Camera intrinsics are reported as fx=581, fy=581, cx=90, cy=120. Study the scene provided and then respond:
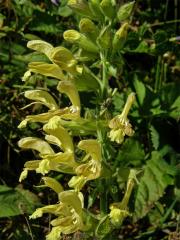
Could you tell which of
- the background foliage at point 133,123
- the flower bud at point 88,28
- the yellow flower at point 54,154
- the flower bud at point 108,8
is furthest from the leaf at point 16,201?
the flower bud at point 108,8

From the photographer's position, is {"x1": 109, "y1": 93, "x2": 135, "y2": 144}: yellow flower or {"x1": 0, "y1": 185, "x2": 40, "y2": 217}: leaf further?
{"x1": 0, "y1": 185, "x2": 40, "y2": 217}: leaf

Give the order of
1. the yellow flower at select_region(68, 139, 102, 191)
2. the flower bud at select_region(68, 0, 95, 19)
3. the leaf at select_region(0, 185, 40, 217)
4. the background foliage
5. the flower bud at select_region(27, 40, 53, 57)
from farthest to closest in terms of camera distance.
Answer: the background foliage
the leaf at select_region(0, 185, 40, 217)
the flower bud at select_region(27, 40, 53, 57)
the flower bud at select_region(68, 0, 95, 19)
the yellow flower at select_region(68, 139, 102, 191)

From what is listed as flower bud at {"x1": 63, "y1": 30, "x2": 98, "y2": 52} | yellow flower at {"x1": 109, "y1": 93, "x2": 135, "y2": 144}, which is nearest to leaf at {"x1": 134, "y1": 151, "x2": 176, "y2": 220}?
yellow flower at {"x1": 109, "y1": 93, "x2": 135, "y2": 144}

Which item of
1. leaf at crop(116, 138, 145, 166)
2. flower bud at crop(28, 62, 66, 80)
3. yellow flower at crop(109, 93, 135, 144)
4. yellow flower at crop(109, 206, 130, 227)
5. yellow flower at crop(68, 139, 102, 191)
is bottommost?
yellow flower at crop(109, 206, 130, 227)

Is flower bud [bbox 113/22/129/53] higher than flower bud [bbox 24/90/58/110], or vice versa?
flower bud [bbox 113/22/129/53]

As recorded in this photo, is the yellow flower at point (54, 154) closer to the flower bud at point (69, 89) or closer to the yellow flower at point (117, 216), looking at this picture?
the flower bud at point (69, 89)

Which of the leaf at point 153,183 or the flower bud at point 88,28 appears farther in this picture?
the leaf at point 153,183

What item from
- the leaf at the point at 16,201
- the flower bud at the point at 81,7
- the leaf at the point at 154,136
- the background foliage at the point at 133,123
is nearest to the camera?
the flower bud at the point at 81,7

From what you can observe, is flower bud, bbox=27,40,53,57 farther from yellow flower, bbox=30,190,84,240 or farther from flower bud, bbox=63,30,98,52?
yellow flower, bbox=30,190,84,240

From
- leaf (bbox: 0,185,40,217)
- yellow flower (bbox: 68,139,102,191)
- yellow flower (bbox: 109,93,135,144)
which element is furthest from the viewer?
leaf (bbox: 0,185,40,217)
